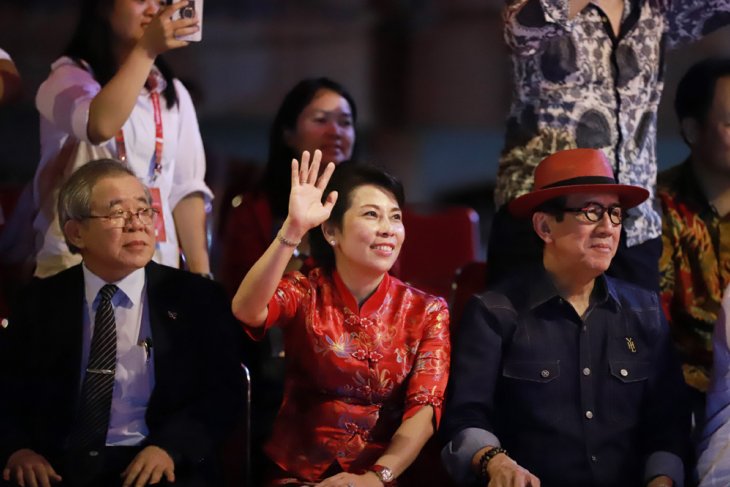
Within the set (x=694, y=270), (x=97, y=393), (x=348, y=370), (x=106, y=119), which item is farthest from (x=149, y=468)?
(x=694, y=270)

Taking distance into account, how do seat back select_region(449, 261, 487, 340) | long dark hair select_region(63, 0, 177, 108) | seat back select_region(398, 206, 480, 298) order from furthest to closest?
seat back select_region(398, 206, 480, 298)
seat back select_region(449, 261, 487, 340)
long dark hair select_region(63, 0, 177, 108)

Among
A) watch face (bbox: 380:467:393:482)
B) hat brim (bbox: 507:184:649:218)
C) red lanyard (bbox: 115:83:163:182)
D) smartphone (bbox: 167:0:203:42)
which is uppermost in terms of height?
smartphone (bbox: 167:0:203:42)

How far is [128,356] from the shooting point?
9.39ft

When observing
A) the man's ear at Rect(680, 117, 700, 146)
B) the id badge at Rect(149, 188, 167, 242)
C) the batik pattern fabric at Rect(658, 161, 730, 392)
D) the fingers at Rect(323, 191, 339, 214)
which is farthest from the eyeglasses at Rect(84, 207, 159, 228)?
the man's ear at Rect(680, 117, 700, 146)

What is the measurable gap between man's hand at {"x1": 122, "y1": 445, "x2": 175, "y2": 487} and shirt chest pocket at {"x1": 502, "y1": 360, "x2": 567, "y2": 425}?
0.82 m

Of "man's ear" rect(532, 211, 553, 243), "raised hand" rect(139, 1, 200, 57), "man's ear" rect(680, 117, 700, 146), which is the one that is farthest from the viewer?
"man's ear" rect(680, 117, 700, 146)

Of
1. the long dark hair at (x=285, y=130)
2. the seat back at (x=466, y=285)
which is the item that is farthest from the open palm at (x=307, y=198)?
the long dark hair at (x=285, y=130)

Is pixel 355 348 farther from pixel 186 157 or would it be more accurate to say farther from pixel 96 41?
pixel 96 41

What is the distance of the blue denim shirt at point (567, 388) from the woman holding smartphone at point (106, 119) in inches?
38.1

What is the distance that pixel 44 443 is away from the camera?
2.79 meters

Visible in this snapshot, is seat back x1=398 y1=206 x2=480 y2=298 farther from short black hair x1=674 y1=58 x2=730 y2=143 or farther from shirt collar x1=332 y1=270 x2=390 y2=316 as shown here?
shirt collar x1=332 y1=270 x2=390 y2=316

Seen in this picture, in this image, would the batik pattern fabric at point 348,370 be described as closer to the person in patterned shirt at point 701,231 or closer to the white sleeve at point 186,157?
the white sleeve at point 186,157

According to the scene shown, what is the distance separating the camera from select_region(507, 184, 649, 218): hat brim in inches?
110

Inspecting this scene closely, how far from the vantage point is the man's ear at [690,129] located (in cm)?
346
